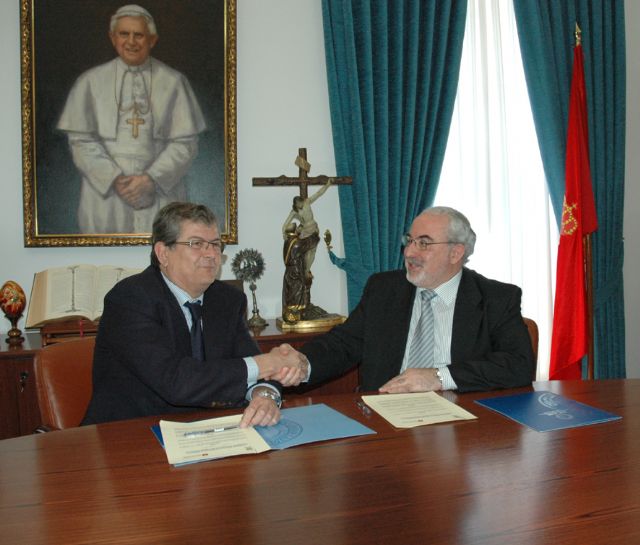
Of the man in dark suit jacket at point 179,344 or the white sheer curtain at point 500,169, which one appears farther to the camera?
the white sheer curtain at point 500,169

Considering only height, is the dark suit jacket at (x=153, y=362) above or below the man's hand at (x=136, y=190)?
below

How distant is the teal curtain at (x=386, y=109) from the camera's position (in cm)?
399

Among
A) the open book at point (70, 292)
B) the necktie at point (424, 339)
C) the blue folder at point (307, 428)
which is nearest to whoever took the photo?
the blue folder at point (307, 428)

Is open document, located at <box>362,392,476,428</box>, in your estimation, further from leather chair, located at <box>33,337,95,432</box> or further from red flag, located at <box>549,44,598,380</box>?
red flag, located at <box>549,44,598,380</box>

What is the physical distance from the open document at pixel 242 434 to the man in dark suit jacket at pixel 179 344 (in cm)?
7

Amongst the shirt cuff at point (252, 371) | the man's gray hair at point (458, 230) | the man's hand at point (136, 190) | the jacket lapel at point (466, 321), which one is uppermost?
the man's hand at point (136, 190)

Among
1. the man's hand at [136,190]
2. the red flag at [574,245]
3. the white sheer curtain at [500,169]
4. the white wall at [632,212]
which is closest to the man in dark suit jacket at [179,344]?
the man's hand at [136,190]

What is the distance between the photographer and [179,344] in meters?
2.24

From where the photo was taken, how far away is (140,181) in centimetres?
376

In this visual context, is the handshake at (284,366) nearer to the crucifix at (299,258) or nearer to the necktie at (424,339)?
the necktie at (424,339)

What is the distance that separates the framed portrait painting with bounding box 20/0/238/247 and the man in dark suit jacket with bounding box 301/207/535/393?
4.73ft

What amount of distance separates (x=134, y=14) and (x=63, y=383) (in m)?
2.40

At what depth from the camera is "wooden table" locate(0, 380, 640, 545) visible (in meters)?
1.19

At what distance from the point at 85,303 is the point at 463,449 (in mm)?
2337
